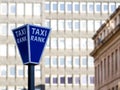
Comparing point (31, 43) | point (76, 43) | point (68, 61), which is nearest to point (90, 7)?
point (76, 43)

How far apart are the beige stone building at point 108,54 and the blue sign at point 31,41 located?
65212 millimetres

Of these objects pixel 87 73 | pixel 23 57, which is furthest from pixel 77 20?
pixel 23 57

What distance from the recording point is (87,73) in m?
127

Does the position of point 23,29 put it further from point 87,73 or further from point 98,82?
point 87,73

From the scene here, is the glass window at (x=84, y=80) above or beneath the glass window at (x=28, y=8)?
beneath

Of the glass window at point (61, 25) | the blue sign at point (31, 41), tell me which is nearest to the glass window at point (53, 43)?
the glass window at point (61, 25)

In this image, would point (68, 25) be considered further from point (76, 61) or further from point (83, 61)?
point (83, 61)

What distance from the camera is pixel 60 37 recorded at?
128 meters

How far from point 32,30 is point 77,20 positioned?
4463 inches

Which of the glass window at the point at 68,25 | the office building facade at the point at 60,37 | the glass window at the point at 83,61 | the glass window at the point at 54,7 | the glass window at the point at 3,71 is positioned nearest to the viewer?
the glass window at the point at 3,71

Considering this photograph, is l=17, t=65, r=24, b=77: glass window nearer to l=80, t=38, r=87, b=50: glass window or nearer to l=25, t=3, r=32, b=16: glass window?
l=25, t=3, r=32, b=16: glass window

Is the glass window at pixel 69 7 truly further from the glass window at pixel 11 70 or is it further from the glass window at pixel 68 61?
the glass window at pixel 11 70

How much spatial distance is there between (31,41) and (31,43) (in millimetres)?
63

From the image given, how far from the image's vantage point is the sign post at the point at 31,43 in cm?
1549
